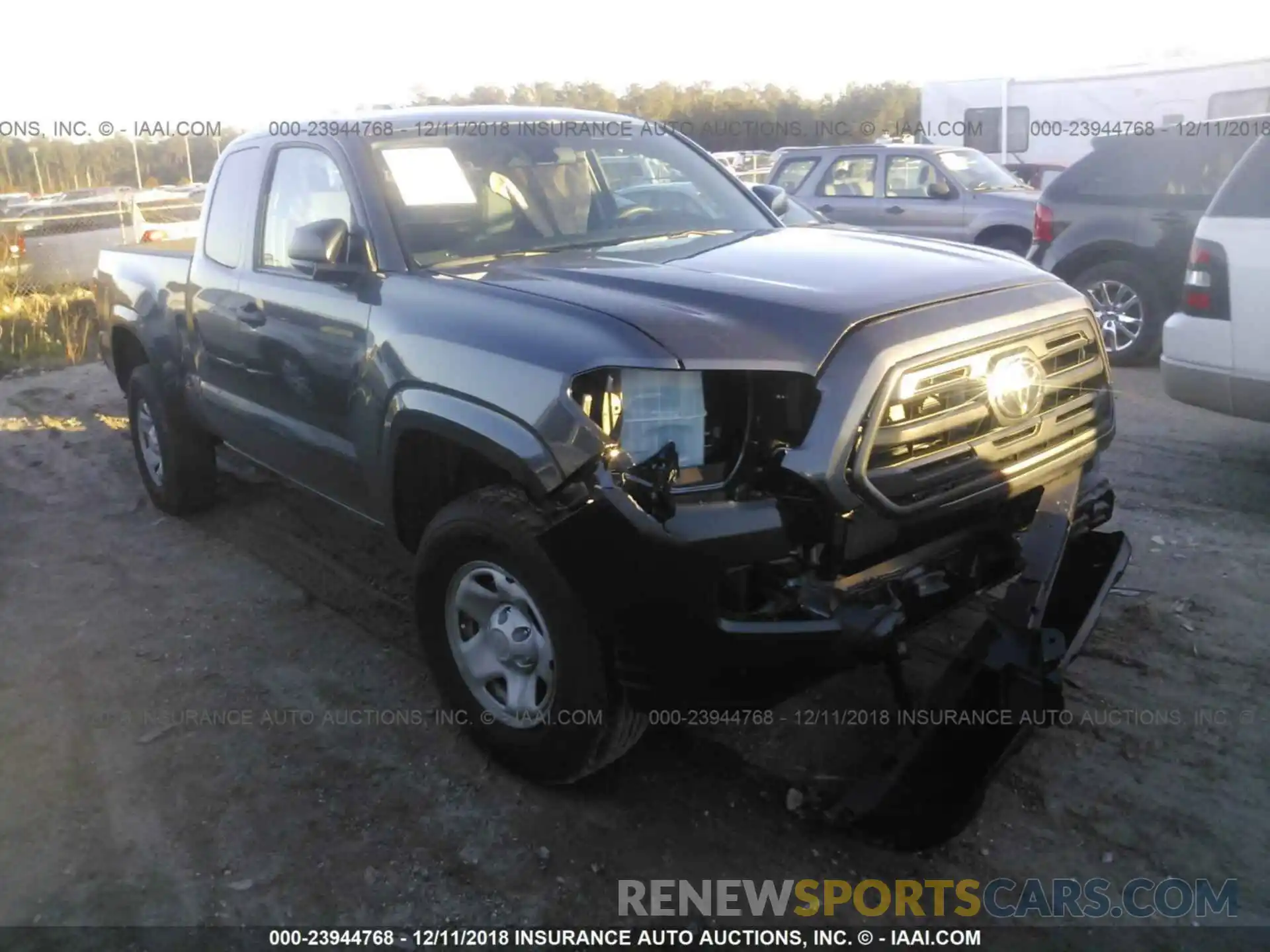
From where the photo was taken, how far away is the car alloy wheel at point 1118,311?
8211mm

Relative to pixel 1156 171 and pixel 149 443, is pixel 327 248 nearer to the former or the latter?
pixel 149 443

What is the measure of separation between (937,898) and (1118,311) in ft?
21.7

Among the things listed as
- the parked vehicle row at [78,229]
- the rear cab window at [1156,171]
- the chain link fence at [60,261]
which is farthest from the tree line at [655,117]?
the rear cab window at [1156,171]

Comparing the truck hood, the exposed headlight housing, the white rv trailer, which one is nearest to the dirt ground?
the exposed headlight housing

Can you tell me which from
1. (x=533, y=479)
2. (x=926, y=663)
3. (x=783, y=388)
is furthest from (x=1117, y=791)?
(x=533, y=479)

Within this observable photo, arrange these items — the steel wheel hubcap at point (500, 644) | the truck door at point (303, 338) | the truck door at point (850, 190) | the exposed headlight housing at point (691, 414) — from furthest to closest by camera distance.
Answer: the truck door at point (850, 190) → the truck door at point (303, 338) → the steel wheel hubcap at point (500, 644) → the exposed headlight housing at point (691, 414)

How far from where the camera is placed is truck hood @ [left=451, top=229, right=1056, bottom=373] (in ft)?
9.05

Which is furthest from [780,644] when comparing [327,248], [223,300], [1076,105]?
[1076,105]

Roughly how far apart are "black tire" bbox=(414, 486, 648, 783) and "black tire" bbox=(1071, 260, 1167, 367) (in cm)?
644

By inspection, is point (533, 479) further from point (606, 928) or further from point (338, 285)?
point (338, 285)

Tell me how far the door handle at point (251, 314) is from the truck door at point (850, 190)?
8647 mm

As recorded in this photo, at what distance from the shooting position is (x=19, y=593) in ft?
16.6

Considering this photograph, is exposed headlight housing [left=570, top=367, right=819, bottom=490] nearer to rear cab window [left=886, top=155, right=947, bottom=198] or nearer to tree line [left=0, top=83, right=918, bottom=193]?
rear cab window [left=886, top=155, right=947, bottom=198]

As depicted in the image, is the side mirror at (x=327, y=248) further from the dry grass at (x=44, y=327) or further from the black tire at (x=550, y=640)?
the dry grass at (x=44, y=327)
